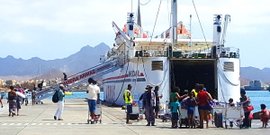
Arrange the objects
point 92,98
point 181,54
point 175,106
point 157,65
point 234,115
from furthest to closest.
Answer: point 157,65
point 181,54
point 92,98
point 234,115
point 175,106

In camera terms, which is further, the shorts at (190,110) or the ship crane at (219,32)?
the ship crane at (219,32)

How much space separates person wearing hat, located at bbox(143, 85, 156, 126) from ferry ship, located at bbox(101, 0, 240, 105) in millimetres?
13869

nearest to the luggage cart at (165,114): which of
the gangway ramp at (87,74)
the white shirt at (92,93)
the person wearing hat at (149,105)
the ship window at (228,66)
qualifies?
the person wearing hat at (149,105)

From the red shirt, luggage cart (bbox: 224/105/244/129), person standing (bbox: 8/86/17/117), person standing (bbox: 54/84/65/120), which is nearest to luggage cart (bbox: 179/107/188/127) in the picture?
the red shirt

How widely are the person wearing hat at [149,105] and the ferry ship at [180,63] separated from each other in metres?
13.9

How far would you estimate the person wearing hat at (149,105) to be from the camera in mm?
24203

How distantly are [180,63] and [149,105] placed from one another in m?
17.4

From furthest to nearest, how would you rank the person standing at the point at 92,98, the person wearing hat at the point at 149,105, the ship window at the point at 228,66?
the ship window at the point at 228,66 < the person standing at the point at 92,98 < the person wearing hat at the point at 149,105

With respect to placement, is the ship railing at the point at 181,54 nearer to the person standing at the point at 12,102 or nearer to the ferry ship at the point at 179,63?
the ferry ship at the point at 179,63

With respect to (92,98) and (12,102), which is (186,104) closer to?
(92,98)

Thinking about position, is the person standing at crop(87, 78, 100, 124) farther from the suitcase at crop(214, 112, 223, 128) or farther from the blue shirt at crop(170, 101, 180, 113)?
the suitcase at crop(214, 112, 223, 128)

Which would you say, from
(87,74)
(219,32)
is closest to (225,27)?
(219,32)

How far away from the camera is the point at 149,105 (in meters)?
24.6

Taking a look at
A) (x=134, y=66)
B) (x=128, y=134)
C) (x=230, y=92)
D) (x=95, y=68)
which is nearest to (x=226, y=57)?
(x=230, y=92)
